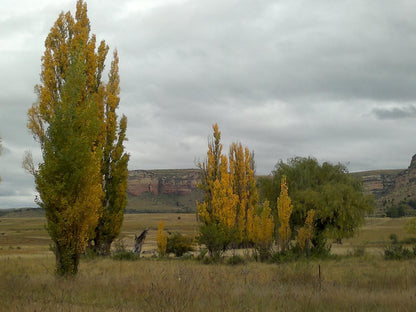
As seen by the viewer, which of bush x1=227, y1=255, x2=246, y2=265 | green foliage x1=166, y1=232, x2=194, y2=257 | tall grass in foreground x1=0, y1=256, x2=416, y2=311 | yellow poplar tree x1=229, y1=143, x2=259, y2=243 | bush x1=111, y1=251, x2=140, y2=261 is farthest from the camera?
yellow poplar tree x1=229, y1=143, x2=259, y2=243

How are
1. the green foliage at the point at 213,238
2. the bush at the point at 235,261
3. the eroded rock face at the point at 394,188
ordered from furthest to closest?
the eroded rock face at the point at 394,188 → the green foliage at the point at 213,238 → the bush at the point at 235,261

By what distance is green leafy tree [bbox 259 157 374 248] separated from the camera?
29609mm

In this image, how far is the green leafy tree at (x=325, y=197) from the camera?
2961 cm

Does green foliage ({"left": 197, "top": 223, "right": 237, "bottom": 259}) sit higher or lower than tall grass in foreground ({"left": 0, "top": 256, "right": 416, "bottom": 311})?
lower

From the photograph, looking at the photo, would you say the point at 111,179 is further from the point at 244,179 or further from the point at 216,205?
the point at 244,179

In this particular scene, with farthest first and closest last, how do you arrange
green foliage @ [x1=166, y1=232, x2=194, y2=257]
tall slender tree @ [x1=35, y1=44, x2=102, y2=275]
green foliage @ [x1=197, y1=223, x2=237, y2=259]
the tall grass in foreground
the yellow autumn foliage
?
green foliage @ [x1=166, y1=232, x2=194, y2=257] < green foliage @ [x1=197, y1=223, x2=237, y2=259] < the yellow autumn foliage < tall slender tree @ [x1=35, y1=44, x2=102, y2=275] < the tall grass in foreground

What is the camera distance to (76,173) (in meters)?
12.9

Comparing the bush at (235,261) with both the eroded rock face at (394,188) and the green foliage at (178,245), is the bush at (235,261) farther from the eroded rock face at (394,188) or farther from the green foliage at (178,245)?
the eroded rock face at (394,188)

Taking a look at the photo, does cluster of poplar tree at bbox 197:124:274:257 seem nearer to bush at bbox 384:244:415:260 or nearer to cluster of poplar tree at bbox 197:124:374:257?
cluster of poplar tree at bbox 197:124:374:257

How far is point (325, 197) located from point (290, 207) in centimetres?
584

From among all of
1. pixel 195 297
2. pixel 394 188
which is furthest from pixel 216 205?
pixel 394 188

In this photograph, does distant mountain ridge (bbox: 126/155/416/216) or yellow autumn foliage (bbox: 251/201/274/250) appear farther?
distant mountain ridge (bbox: 126/155/416/216)

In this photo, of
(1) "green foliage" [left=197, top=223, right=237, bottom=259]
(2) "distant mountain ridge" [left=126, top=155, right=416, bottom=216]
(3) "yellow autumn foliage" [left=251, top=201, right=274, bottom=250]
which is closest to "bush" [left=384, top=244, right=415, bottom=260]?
(3) "yellow autumn foliage" [left=251, top=201, right=274, bottom=250]

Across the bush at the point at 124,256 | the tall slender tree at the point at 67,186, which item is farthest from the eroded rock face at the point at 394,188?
the tall slender tree at the point at 67,186
